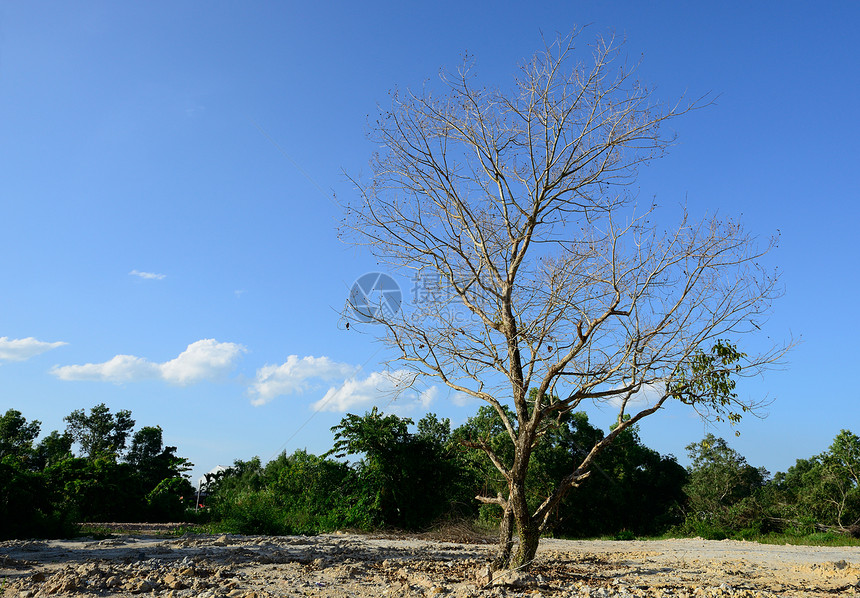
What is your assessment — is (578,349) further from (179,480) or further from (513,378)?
(179,480)

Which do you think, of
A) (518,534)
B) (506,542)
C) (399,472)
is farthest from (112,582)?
(399,472)

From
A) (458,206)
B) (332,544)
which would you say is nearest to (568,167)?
(458,206)

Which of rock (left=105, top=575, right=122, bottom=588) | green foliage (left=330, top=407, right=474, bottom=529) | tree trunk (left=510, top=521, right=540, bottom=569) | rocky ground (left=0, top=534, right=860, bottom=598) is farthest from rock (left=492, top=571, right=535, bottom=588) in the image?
green foliage (left=330, top=407, right=474, bottom=529)

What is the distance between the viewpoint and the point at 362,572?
7297 millimetres

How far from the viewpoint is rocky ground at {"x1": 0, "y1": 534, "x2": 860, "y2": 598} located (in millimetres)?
5820

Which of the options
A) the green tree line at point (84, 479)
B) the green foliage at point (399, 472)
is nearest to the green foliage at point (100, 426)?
the green tree line at point (84, 479)

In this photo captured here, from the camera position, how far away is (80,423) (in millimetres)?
32562

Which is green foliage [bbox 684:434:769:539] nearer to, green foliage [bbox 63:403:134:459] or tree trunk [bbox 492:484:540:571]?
tree trunk [bbox 492:484:540:571]

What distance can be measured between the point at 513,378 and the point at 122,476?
15.5m

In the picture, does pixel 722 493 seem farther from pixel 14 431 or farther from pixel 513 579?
pixel 14 431

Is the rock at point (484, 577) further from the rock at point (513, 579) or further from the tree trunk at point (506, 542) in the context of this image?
the tree trunk at point (506, 542)

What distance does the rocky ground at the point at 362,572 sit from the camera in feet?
19.1

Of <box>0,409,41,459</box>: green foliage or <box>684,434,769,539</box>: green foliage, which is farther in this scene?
<box>0,409,41,459</box>: green foliage

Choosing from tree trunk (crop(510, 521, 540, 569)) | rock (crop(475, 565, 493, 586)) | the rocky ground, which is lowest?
the rocky ground
